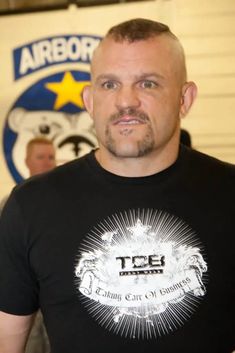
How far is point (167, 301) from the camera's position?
0.89m

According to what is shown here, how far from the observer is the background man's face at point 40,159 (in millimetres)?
2418

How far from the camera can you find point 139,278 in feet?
2.92

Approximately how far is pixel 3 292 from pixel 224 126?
2.09 m

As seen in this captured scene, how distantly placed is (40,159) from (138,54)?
1.60 m

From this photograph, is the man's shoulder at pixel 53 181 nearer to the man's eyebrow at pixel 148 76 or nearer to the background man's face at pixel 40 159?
Answer: the man's eyebrow at pixel 148 76

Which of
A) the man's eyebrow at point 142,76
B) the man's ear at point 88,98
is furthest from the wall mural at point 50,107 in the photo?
the man's eyebrow at point 142,76

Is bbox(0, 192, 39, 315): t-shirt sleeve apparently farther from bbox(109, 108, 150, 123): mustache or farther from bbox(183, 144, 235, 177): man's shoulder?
bbox(183, 144, 235, 177): man's shoulder

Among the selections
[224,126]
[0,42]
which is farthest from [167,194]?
[0,42]

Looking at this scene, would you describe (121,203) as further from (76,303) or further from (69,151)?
(69,151)

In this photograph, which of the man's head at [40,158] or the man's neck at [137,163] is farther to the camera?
the man's head at [40,158]

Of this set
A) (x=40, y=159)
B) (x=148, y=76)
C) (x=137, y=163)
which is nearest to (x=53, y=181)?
(x=137, y=163)

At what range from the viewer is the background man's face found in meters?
2.42

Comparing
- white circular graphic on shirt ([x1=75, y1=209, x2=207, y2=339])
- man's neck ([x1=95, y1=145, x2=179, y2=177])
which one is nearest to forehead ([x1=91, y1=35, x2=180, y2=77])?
man's neck ([x1=95, y1=145, x2=179, y2=177])

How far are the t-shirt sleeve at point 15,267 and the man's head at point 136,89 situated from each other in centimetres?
22
